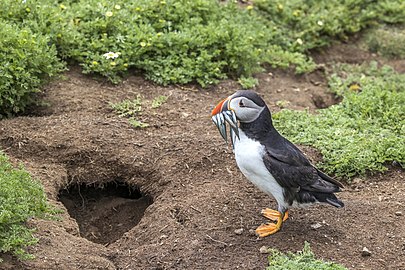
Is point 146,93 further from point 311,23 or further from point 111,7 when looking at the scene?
point 311,23

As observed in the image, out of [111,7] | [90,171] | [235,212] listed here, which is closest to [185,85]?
[111,7]

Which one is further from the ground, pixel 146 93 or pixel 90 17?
pixel 90 17

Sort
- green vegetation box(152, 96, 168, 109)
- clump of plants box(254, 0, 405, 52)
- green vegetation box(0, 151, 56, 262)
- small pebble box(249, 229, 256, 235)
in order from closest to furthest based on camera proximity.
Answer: green vegetation box(0, 151, 56, 262)
small pebble box(249, 229, 256, 235)
green vegetation box(152, 96, 168, 109)
clump of plants box(254, 0, 405, 52)

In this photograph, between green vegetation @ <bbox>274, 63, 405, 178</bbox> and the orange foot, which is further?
green vegetation @ <bbox>274, 63, 405, 178</bbox>

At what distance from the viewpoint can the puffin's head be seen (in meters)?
5.29

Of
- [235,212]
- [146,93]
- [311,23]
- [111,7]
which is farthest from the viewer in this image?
[311,23]

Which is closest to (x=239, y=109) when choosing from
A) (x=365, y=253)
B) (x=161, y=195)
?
(x=161, y=195)

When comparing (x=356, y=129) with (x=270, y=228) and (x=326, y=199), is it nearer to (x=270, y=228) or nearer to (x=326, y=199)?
(x=326, y=199)

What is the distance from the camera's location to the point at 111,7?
26.2 feet

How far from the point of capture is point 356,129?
7.10 metres

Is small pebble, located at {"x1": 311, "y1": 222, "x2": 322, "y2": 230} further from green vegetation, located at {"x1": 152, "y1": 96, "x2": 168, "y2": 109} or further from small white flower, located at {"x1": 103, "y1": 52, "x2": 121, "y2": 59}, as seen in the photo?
small white flower, located at {"x1": 103, "y1": 52, "x2": 121, "y2": 59}

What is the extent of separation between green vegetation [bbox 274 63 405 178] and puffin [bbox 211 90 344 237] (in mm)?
1088

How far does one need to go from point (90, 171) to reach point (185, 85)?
5.62ft

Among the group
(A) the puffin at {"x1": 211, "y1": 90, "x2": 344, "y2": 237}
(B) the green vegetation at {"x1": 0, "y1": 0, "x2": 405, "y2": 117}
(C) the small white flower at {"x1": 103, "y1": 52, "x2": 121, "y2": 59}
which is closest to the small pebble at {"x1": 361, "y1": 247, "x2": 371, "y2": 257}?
(A) the puffin at {"x1": 211, "y1": 90, "x2": 344, "y2": 237}
